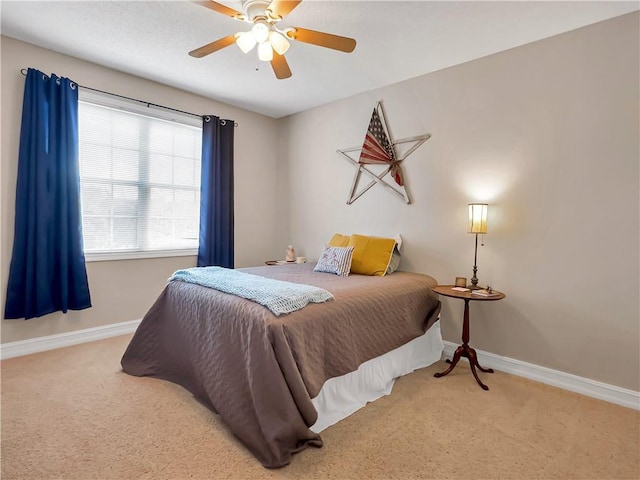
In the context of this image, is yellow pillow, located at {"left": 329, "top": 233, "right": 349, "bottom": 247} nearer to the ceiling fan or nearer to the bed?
the bed

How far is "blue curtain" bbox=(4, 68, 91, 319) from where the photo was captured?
9.29 ft

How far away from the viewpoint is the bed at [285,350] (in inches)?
68.0

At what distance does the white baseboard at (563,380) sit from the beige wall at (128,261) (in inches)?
112

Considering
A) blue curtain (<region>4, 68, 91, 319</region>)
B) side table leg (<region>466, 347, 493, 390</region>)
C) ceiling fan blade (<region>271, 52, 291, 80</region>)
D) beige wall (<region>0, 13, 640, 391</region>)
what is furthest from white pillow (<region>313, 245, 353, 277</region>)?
blue curtain (<region>4, 68, 91, 319</region>)

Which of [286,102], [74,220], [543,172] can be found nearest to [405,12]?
[543,172]

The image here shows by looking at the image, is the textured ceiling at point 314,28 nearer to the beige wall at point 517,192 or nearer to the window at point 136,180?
the beige wall at point 517,192

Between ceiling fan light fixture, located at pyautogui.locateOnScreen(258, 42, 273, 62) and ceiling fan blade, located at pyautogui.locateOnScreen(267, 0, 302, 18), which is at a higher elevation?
ceiling fan blade, located at pyautogui.locateOnScreen(267, 0, 302, 18)

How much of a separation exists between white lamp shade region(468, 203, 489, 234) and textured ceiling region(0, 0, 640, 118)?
123 cm

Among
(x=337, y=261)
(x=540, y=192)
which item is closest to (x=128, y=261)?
(x=337, y=261)

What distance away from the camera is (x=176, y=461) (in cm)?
167

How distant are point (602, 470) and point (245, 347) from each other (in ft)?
5.97

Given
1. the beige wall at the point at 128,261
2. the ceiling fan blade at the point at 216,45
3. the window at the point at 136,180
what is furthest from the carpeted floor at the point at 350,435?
the ceiling fan blade at the point at 216,45

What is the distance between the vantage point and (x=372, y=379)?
2332 millimetres

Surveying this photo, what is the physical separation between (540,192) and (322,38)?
192 cm
